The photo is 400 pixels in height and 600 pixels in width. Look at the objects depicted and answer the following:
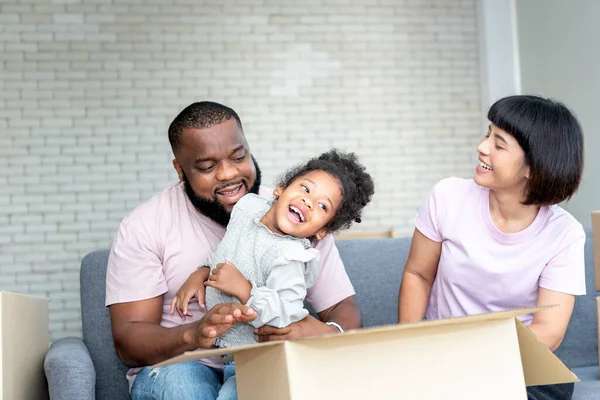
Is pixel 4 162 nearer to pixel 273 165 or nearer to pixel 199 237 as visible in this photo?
pixel 273 165

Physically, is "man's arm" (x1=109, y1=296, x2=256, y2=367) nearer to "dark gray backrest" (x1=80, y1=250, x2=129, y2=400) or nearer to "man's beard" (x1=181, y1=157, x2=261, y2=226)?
"man's beard" (x1=181, y1=157, x2=261, y2=226)

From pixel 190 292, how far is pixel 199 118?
0.54m

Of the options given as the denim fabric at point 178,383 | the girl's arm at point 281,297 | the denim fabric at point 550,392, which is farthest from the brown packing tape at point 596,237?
the denim fabric at point 178,383

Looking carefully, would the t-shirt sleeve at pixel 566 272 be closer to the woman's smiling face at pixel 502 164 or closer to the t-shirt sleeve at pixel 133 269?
the woman's smiling face at pixel 502 164

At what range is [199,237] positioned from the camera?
2332 mm

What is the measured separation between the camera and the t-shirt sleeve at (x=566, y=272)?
2.14 metres

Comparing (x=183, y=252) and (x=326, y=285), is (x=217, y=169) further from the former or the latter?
(x=326, y=285)

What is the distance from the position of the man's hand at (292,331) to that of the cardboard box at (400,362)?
38 centimetres

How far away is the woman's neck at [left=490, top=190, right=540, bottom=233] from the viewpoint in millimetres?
2229

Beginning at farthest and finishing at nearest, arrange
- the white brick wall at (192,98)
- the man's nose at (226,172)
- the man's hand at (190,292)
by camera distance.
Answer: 1. the white brick wall at (192,98)
2. the man's nose at (226,172)
3. the man's hand at (190,292)

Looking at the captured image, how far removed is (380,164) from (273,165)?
809 mm

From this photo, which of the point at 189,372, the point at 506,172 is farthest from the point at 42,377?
the point at 506,172

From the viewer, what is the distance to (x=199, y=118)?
2.36 m

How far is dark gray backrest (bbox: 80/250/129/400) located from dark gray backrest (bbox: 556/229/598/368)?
1444mm
